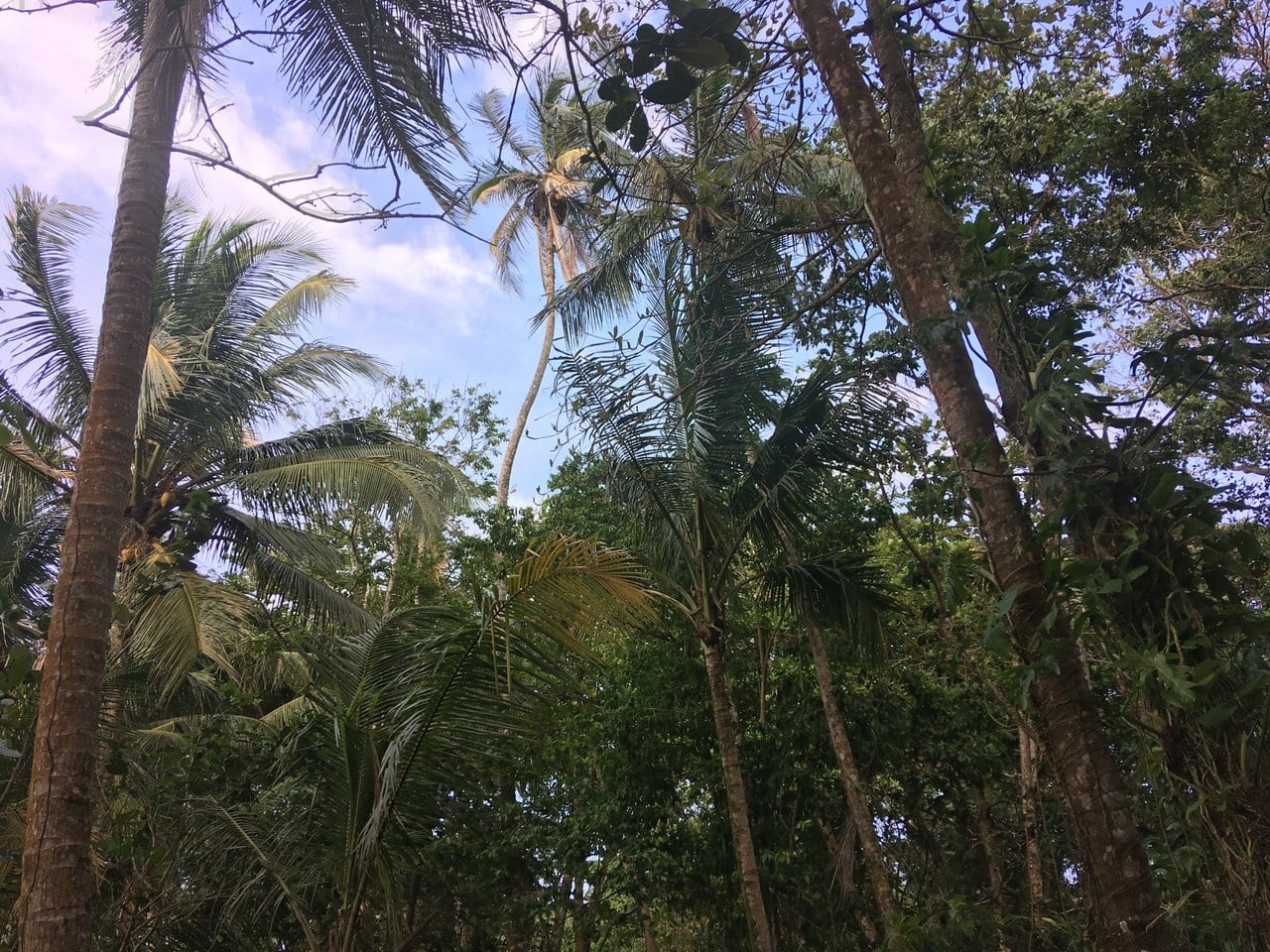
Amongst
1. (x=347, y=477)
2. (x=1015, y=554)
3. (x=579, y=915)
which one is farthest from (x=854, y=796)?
(x=347, y=477)

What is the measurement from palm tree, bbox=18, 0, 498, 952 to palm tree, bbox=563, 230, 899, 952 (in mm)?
2376

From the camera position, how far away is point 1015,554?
2.59 metres

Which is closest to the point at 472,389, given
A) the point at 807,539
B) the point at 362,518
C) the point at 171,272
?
the point at 362,518

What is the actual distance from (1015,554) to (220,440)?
9.41 m

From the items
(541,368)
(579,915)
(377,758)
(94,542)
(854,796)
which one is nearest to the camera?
(94,542)

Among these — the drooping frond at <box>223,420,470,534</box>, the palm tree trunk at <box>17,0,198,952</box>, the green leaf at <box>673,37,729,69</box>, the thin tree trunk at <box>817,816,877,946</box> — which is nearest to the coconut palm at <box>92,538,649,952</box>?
the palm tree trunk at <box>17,0,198,952</box>

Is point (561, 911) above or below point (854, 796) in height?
below

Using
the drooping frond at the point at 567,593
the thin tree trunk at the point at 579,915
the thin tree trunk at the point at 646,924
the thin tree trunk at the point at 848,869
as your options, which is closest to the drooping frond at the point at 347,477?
the thin tree trunk at the point at 579,915

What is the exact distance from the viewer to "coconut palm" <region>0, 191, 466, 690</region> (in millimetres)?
9359

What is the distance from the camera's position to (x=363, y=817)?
4664mm

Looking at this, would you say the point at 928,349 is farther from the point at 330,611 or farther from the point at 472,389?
the point at 472,389

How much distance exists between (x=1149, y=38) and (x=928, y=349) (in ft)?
15.0

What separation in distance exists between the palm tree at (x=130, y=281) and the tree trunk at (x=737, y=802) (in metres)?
3.98

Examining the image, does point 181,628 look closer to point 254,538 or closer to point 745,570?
point 254,538
